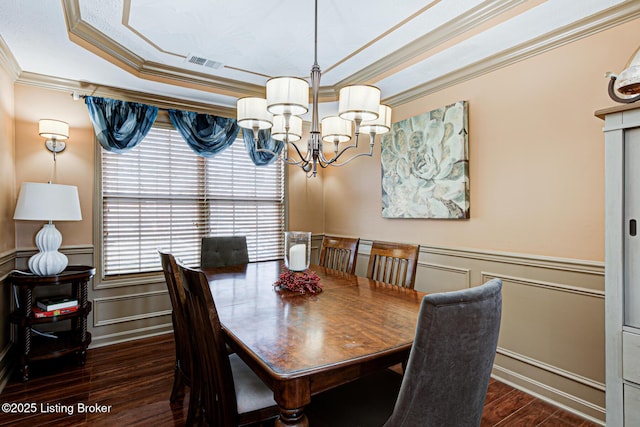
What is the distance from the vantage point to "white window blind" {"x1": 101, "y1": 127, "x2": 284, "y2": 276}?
3.34 m

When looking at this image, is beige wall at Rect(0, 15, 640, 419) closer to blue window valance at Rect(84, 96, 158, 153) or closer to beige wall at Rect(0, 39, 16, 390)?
beige wall at Rect(0, 39, 16, 390)

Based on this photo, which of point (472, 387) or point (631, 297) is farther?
point (631, 297)

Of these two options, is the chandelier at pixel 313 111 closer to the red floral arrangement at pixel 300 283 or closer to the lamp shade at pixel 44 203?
the red floral arrangement at pixel 300 283

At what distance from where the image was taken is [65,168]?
121 inches

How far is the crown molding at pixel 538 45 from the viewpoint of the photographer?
1.95 m

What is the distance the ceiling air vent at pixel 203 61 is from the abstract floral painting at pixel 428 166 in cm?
173

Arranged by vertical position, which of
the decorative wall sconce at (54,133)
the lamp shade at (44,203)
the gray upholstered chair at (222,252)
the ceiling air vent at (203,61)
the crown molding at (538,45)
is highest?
the ceiling air vent at (203,61)

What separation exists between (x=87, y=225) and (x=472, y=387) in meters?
3.40

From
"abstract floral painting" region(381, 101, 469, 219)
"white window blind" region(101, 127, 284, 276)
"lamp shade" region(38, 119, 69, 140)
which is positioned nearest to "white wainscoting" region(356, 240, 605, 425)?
"abstract floral painting" region(381, 101, 469, 219)

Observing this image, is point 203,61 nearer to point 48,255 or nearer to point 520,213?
point 48,255

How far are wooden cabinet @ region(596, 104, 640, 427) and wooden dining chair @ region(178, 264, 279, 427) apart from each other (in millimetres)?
1471

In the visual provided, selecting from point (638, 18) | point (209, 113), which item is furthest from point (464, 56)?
point (209, 113)

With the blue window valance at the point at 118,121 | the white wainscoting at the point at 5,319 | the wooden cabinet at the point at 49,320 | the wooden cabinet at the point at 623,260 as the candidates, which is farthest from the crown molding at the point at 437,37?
the white wainscoting at the point at 5,319

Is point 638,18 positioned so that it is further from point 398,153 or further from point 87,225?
point 87,225
